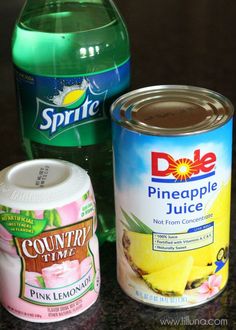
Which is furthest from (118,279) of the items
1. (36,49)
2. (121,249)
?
(36,49)

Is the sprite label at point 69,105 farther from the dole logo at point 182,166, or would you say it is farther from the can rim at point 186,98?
the dole logo at point 182,166

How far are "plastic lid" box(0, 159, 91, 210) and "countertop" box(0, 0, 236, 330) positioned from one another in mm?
153

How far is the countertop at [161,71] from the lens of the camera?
827 millimetres

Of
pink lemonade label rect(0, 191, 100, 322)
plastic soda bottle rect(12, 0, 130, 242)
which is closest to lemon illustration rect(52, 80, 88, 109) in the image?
plastic soda bottle rect(12, 0, 130, 242)

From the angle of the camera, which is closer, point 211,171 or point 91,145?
point 211,171

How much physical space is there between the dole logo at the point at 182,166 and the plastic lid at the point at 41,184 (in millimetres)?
90

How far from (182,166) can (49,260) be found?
183 mm

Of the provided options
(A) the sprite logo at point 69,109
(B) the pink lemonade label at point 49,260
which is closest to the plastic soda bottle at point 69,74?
(A) the sprite logo at point 69,109

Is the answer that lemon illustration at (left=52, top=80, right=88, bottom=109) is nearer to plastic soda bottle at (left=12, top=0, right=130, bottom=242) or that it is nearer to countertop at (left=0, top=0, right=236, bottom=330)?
plastic soda bottle at (left=12, top=0, right=130, bottom=242)

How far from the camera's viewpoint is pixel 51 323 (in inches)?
32.7

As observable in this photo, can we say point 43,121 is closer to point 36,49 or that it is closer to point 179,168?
point 36,49

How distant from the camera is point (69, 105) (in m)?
0.85

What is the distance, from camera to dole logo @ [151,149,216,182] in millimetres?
751

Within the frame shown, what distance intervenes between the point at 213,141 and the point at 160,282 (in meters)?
0.18
